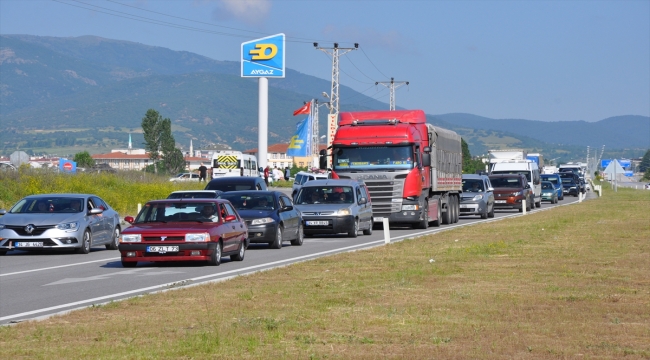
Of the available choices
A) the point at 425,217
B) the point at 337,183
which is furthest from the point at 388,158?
the point at 337,183

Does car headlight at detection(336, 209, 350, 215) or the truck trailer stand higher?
the truck trailer

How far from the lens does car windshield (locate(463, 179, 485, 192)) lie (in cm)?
4659

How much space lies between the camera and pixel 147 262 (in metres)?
21.8

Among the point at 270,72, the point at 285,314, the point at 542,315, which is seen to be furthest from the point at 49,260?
the point at 270,72

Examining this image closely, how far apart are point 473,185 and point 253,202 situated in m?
21.5

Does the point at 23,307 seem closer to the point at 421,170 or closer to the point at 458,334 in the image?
the point at 458,334

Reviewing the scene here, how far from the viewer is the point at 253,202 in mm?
→ 26828

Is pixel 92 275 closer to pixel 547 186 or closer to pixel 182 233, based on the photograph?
pixel 182 233

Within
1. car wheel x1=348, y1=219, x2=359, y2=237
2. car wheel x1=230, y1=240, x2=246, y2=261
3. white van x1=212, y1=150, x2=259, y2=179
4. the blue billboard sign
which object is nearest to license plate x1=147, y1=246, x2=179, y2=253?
car wheel x1=230, y1=240, x2=246, y2=261

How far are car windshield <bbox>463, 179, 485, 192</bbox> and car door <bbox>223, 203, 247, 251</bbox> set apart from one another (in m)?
25.6

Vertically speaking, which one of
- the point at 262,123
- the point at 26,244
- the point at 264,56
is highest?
the point at 264,56

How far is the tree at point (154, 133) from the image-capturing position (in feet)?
464

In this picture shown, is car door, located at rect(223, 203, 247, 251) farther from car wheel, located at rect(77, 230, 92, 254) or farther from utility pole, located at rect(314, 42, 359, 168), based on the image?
utility pole, located at rect(314, 42, 359, 168)

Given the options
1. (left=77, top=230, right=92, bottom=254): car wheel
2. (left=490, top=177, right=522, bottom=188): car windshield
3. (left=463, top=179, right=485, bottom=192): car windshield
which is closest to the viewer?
(left=77, top=230, right=92, bottom=254): car wheel
